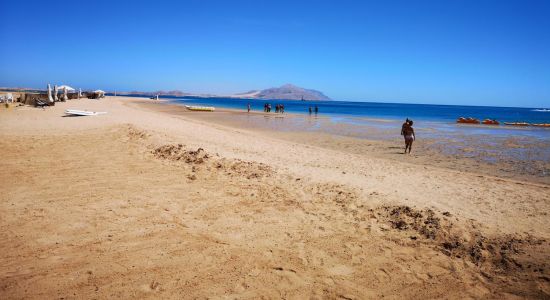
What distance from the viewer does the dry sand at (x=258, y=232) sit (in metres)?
3.95

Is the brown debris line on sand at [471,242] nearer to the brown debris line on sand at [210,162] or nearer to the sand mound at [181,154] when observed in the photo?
the brown debris line on sand at [210,162]

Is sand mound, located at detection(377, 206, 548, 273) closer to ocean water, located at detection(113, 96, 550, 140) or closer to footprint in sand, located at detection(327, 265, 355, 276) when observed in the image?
footprint in sand, located at detection(327, 265, 355, 276)

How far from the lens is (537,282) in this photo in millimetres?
4215

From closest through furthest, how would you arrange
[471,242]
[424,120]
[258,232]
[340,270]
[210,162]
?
[340,270], [471,242], [258,232], [210,162], [424,120]

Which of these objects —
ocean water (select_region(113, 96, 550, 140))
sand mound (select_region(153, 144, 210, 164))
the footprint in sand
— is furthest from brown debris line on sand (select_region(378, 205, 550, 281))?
ocean water (select_region(113, 96, 550, 140))

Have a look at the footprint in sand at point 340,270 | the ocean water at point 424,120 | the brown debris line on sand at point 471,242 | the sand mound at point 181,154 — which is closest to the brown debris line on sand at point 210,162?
the sand mound at point 181,154

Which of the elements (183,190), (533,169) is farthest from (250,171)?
(533,169)

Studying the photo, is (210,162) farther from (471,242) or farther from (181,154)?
(471,242)

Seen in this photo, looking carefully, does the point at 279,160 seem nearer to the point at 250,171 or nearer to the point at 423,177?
the point at 250,171

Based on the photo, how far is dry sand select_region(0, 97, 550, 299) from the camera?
395 cm

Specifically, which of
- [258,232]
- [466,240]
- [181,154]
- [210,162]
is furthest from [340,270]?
[181,154]

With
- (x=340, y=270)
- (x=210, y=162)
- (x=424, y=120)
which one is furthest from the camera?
(x=424, y=120)

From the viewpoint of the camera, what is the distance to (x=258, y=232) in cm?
531

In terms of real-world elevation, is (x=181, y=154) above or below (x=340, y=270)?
above
